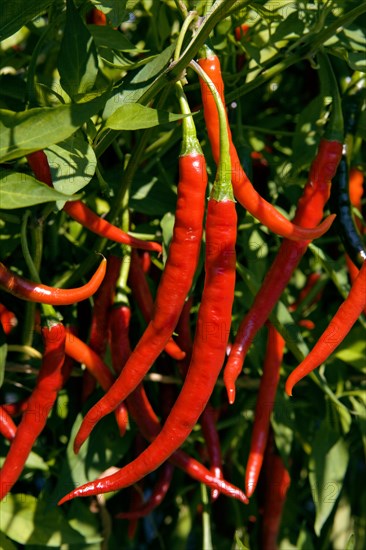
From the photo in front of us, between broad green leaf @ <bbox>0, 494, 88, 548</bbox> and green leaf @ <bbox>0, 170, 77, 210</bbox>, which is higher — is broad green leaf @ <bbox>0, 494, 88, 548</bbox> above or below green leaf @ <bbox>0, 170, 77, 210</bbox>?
below

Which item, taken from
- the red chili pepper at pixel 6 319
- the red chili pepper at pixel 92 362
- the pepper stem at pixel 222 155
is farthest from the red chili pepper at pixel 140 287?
the pepper stem at pixel 222 155

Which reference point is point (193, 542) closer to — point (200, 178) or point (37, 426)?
point (37, 426)

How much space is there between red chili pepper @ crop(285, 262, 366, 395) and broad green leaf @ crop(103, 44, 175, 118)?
0.50 meters

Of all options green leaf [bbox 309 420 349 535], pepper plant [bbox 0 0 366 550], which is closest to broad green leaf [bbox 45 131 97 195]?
pepper plant [bbox 0 0 366 550]

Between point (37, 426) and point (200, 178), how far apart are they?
56 cm

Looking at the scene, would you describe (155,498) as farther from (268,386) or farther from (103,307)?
(103,307)

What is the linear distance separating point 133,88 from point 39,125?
24cm

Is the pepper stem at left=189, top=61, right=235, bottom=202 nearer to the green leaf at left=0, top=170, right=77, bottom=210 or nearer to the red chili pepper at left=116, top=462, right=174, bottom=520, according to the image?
the green leaf at left=0, top=170, right=77, bottom=210

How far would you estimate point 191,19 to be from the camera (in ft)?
4.33

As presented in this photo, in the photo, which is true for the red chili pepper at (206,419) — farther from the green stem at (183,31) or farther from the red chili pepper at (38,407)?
the green stem at (183,31)

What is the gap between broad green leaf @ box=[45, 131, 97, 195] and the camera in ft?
4.02

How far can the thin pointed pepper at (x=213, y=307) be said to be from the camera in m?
1.29

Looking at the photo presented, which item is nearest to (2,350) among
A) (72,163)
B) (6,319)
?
(6,319)

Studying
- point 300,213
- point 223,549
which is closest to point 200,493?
point 223,549
